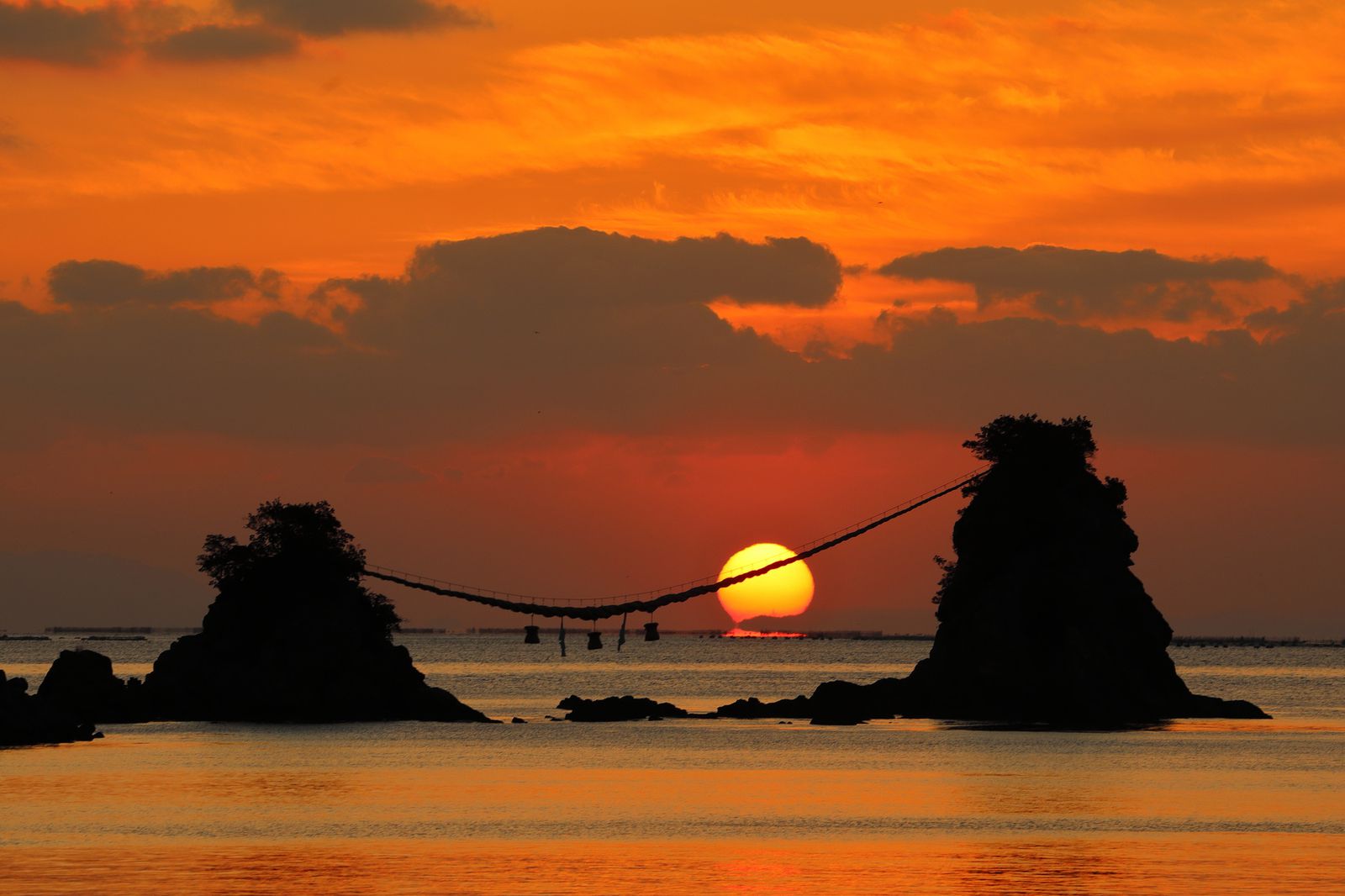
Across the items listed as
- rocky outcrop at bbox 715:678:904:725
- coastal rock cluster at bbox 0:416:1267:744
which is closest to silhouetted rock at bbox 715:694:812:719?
rocky outcrop at bbox 715:678:904:725

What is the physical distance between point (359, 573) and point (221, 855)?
5584 centimetres

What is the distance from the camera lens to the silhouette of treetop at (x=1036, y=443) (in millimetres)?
109875

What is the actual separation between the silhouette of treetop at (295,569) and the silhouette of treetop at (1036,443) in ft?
118

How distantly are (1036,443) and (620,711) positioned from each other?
102 ft

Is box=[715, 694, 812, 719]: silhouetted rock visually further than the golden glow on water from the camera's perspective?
Yes

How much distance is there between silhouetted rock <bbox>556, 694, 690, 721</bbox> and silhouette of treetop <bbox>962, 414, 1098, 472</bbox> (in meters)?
27.1

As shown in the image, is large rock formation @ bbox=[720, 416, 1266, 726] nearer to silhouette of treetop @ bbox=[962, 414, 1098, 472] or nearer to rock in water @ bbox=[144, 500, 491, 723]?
silhouette of treetop @ bbox=[962, 414, 1098, 472]

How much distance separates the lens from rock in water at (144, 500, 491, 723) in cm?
10594

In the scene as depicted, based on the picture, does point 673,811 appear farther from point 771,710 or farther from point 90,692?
point 771,710

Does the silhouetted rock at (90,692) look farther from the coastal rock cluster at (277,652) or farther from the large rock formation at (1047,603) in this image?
the large rock formation at (1047,603)

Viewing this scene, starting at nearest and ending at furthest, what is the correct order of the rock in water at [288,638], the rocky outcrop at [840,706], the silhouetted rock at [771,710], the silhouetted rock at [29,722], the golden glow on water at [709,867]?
the golden glow on water at [709,867] → the silhouetted rock at [29,722] → the rock in water at [288,638] → the rocky outcrop at [840,706] → the silhouetted rock at [771,710]

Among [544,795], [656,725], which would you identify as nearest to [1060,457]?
[656,725]

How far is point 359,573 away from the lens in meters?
110

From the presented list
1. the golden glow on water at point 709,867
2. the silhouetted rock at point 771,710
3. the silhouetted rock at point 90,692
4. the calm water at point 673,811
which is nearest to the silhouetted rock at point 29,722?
the calm water at point 673,811
